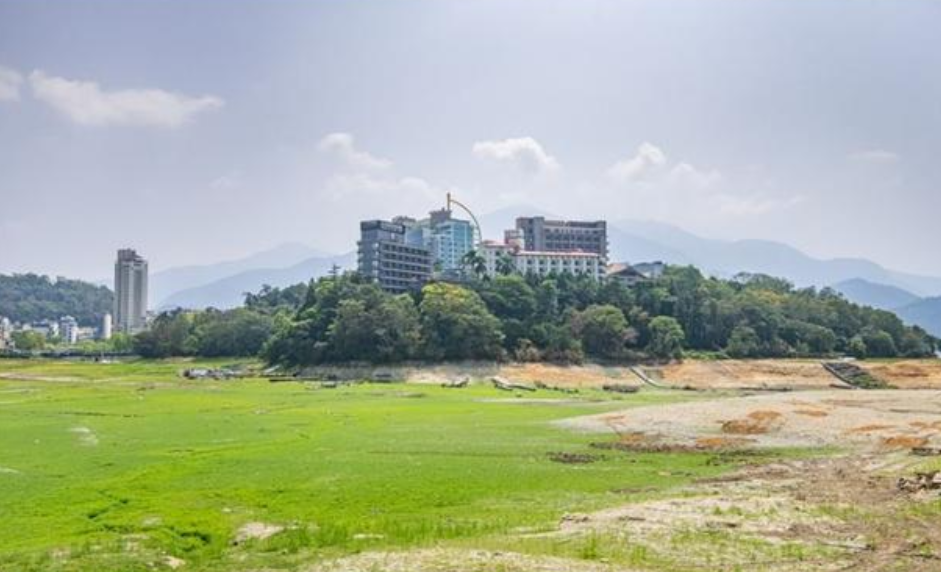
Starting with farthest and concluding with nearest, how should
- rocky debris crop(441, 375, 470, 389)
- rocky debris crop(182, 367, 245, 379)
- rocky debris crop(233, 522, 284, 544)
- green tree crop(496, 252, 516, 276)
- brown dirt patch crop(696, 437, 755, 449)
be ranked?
green tree crop(496, 252, 516, 276) < rocky debris crop(182, 367, 245, 379) < rocky debris crop(441, 375, 470, 389) < brown dirt patch crop(696, 437, 755, 449) < rocky debris crop(233, 522, 284, 544)

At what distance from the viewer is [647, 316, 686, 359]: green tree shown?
112500 mm

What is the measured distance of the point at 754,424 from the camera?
4834cm

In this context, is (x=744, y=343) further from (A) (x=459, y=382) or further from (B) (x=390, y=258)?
(B) (x=390, y=258)

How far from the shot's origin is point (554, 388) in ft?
304

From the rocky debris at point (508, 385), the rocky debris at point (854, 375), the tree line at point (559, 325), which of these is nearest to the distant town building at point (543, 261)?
the tree line at point (559, 325)

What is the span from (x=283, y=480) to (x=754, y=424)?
30.6 metres

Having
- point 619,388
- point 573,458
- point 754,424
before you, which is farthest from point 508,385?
point 573,458

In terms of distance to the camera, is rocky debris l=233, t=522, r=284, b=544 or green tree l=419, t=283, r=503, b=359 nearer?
rocky debris l=233, t=522, r=284, b=544

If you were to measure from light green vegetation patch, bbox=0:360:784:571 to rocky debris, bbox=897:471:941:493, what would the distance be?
287 inches

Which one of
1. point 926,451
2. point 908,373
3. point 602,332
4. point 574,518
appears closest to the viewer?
point 574,518

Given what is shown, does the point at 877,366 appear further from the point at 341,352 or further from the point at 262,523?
the point at 262,523

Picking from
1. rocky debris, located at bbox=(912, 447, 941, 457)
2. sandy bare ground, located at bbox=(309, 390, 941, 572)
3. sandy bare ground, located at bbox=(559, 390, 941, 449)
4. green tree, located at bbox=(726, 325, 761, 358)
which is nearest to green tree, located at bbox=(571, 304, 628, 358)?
green tree, located at bbox=(726, 325, 761, 358)

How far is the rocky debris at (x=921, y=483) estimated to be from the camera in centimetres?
2812

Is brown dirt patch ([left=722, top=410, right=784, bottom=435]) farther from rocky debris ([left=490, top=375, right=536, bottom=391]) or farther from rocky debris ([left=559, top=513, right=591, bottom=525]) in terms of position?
rocky debris ([left=490, top=375, right=536, bottom=391])
